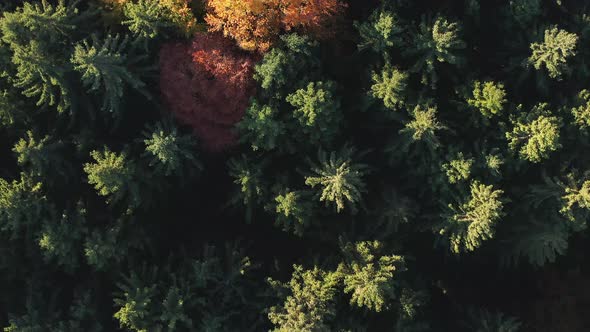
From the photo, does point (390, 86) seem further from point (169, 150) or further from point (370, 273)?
point (169, 150)

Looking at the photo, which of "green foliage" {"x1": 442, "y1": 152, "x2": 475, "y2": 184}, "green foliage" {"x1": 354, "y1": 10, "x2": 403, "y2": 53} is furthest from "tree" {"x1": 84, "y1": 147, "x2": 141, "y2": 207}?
"green foliage" {"x1": 442, "y1": 152, "x2": 475, "y2": 184}

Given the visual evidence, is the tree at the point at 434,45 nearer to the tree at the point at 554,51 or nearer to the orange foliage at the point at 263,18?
the tree at the point at 554,51

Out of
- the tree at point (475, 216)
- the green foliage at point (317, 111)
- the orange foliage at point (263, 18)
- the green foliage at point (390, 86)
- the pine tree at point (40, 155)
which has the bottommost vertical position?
the tree at point (475, 216)

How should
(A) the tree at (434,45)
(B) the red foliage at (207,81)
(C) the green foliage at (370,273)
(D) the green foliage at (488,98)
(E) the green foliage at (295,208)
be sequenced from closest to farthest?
(A) the tree at (434,45) < (C) the green foliage at (370,273) < (D) the green foliage at (488,98) < (E) the green foliage at (295,208) < (B) the red foliage at (207,81)

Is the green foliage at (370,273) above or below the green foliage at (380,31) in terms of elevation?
below

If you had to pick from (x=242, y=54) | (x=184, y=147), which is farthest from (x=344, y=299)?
(x=242, y=54)

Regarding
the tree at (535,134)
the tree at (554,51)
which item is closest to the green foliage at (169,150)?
the tree at (535,134)

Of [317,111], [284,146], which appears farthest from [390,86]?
[284,146]
